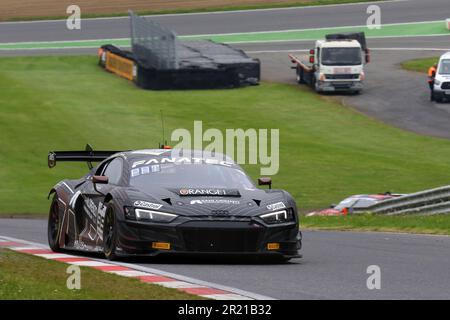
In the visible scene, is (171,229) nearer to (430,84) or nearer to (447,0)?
(430,84)

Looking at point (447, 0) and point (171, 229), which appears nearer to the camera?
point (171, 229)

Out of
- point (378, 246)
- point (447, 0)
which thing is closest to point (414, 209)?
point (378, 246)

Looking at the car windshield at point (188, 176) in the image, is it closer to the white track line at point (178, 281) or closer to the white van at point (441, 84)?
the white track line at point (178, 281)

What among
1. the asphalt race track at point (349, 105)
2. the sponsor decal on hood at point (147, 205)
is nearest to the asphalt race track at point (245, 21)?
the asphalt race track at point (349, 105)

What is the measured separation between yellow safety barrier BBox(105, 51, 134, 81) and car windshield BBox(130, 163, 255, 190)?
116 feet

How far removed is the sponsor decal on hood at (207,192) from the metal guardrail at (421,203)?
33.0 feet

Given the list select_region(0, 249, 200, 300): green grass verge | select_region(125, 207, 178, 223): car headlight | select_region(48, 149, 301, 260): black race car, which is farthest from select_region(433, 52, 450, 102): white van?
select_region(0, 249, 200, 300): green grass verge

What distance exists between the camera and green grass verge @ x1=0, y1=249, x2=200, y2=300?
9344 millimetres

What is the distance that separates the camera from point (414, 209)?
A: 23047 millimetres

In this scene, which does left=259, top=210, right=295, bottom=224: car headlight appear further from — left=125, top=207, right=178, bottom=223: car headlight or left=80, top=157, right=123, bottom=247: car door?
left=80, top=157, right=123, bottom=247: car door

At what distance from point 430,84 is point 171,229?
3413 cm

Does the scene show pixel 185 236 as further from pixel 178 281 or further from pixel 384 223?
pixel 384 223

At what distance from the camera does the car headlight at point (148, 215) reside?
1227 centimetres
